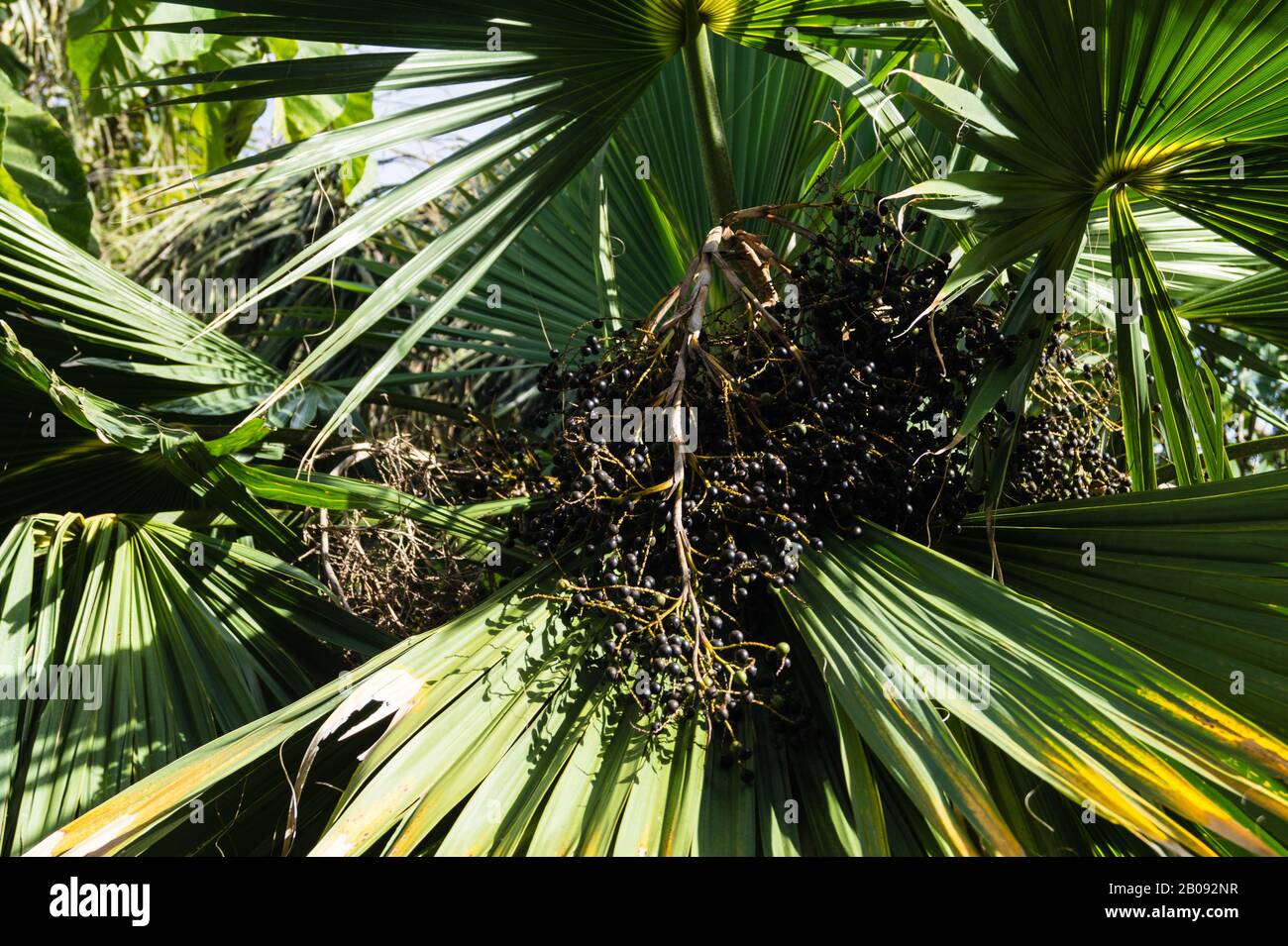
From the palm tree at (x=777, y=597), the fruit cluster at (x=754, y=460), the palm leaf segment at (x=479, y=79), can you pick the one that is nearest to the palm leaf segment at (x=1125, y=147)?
the palm tree at (x=777, y=597)

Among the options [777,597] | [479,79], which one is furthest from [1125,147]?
[479,79]

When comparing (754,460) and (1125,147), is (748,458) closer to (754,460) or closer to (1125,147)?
(754,460)

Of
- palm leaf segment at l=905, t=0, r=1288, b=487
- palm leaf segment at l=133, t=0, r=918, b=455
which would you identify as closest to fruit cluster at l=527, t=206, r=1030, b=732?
palm leaf segment at l=905, t=0, r=1288, b=487

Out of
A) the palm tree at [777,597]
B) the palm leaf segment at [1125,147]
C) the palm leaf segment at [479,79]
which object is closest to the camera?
the palm tree at [777,597]

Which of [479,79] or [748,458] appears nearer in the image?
[748,458]

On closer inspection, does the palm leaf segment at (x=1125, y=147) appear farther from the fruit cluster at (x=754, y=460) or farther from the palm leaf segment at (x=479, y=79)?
the palm leaf segment at (x=479, y=79)

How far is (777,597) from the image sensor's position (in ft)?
4.96

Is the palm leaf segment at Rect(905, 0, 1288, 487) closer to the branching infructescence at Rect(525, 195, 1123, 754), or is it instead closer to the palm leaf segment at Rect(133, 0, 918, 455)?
the branching infructescence at Rect(525, 195, 1123, 754)

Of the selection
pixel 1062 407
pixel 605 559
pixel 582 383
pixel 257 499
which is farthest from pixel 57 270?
pixel 1062 407

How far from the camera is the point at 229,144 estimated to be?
13.4 ft

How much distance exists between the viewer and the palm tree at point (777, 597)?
116 cm

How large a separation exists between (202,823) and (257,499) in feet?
2.11

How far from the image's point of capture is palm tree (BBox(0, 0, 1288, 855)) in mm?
1159
